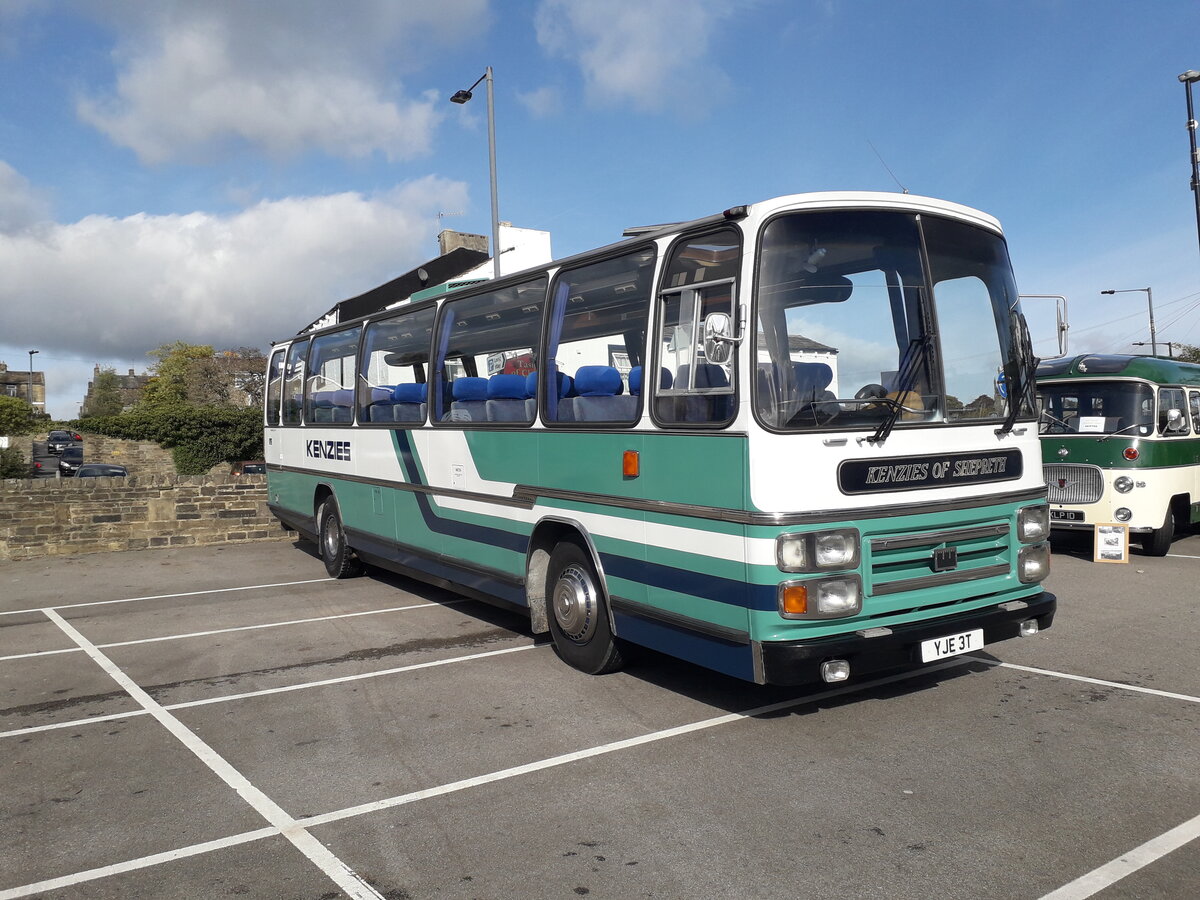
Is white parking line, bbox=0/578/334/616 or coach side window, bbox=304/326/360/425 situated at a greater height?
coach side window, bbox=304/326/360/425

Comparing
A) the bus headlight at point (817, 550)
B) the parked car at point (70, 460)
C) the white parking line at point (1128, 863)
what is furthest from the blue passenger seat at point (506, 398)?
the parked car at point (70, 460)

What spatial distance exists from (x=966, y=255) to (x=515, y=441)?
341 centimetres

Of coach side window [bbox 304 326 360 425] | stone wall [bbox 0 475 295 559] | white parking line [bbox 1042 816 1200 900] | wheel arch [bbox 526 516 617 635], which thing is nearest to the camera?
white parking line [bbox 1042 816 1200 900]

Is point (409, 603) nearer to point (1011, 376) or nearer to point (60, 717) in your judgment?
point (60, 717)

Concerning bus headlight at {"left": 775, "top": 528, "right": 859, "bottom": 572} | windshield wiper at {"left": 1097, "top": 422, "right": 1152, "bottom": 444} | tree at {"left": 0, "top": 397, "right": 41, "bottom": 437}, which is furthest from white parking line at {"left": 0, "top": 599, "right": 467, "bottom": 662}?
tree at {"left": 0, "top": 397, "right": 41, "bottom": 437}

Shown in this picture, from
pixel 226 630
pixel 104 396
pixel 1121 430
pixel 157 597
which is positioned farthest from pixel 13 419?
pixel 1121 430

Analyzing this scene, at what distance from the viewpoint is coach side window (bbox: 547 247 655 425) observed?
20.0 ft

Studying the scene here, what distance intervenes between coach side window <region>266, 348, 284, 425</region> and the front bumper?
9944 mm

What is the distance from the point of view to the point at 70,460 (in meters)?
47.3

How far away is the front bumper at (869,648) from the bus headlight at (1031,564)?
0.98 ft

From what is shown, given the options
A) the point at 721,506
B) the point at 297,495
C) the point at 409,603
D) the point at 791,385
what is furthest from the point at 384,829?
the point at 297,495

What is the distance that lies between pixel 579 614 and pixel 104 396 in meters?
109

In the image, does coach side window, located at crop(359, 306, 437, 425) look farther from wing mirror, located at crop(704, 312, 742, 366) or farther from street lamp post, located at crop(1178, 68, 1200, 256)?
street lamp post, located at crop(1178, 68, 1200, 256)

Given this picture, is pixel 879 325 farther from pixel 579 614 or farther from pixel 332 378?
pixel 332 378
